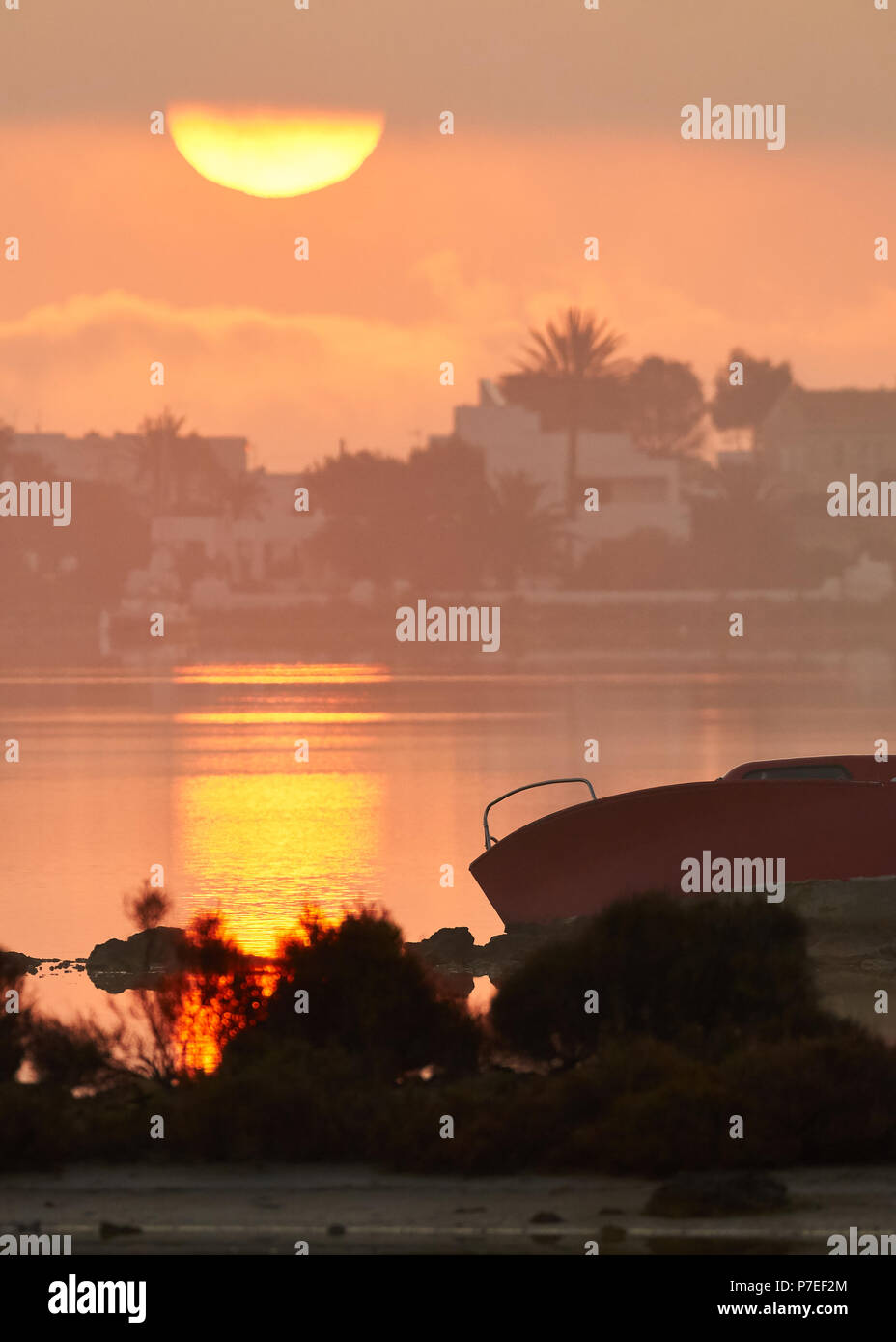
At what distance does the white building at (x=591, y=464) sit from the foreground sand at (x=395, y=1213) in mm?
147157

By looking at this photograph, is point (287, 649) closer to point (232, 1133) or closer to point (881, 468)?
point (881, 468)

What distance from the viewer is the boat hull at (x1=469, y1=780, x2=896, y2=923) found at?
16828 millimetres

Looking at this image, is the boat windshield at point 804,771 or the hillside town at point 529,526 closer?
the boat windshield at point 804,771

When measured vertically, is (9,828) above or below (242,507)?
below

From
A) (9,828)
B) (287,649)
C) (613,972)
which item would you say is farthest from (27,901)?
(287,649)

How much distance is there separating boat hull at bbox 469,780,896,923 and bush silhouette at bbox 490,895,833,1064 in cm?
524

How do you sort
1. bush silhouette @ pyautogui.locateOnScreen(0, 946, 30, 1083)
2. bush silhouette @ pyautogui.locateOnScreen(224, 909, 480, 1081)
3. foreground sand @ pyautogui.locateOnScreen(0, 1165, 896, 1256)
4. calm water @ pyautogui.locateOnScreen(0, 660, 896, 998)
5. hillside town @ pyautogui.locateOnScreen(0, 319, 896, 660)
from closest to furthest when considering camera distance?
foreground sand @ pyautogui.locateOnScreen(0, 1165, 896, 1256), bush silhouette @ pyautogui.locateOnScreen(0, 946, 30, 1083), bush silhouette @ pyautogui.locateOnScreen(224, 909, 480, 1081), calm water @ pyautogui.locateOnScreen(0, 660, 896, 998), hillside town @ pyautogui.locateOnScreen(0, 319, 896, 660)

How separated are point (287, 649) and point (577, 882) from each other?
405ft

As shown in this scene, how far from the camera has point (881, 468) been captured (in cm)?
16312

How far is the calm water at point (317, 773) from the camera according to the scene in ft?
75.6

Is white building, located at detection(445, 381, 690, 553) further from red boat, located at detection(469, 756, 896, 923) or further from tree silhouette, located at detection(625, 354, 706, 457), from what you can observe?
red boat, located at detection(469, 756, 896, 923)

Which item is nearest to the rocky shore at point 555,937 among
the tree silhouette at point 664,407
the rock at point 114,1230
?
the rock at point 114,1230

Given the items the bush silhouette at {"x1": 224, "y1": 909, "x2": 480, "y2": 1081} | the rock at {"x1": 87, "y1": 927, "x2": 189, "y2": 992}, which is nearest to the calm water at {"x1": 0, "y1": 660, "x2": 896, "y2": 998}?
the rock at {"x1": 87, "y1": 927, "x2": 189, "y2": 992}

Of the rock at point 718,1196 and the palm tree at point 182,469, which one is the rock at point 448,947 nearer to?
the rock at point 718,1196
